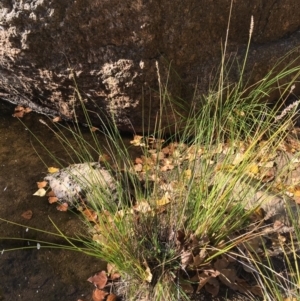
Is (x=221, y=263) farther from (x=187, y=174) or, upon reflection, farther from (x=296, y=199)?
(x=296, y=199)

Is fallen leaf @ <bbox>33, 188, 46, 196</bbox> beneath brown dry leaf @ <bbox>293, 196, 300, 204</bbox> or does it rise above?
beneath

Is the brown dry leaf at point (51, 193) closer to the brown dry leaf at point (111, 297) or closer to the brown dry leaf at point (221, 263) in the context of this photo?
the brown dry leaf at point (111, 297)

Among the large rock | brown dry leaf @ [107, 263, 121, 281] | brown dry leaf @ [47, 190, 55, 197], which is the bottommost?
brown dry leaf @ [107, 263, 121, 281]

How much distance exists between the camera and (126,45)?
2.86m

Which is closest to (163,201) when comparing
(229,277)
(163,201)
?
(163,201)

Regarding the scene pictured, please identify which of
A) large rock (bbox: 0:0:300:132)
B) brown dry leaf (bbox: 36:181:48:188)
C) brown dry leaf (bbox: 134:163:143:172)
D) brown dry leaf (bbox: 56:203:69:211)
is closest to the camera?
large rock (bbox: 0:0:300:132)

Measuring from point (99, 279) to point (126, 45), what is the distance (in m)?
1.44

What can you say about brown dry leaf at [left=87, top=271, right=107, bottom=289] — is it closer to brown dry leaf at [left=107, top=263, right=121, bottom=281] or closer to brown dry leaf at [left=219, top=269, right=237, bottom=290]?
brown dry leaf at [left=107, top=263, right=121, bottom=281]

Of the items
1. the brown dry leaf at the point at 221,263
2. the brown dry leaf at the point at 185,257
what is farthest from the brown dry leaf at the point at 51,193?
the brown dry leaf at the point at 221,263

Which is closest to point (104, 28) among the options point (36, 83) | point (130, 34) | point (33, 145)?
point (130, 34)

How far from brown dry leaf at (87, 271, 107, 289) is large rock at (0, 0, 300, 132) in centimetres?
95

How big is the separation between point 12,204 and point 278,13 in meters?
2.24

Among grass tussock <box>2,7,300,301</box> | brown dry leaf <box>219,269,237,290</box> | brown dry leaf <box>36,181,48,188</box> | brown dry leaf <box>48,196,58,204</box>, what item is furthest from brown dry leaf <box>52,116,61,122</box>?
brown dry leaf <box>219,269,237,290</box>

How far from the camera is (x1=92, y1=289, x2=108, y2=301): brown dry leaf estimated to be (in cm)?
240
